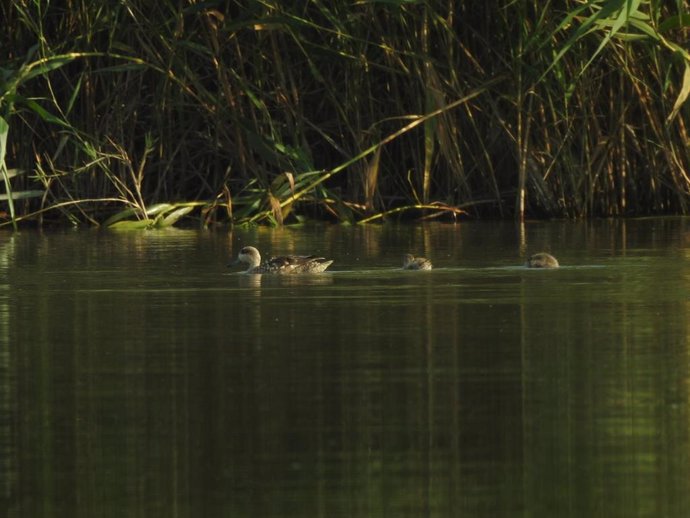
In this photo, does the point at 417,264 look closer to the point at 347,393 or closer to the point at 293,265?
the point at 293,265

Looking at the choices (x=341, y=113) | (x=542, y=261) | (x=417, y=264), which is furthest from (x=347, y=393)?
(x=341, y=113)

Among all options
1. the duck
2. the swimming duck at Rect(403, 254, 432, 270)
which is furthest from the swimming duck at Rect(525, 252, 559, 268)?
the duck

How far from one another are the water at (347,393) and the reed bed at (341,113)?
5.13 metres

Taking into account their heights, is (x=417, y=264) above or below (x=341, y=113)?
below

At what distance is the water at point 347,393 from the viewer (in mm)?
5211

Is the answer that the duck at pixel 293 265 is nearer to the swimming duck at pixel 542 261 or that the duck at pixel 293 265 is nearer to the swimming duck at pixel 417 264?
the swimming duck at pixel 417 264

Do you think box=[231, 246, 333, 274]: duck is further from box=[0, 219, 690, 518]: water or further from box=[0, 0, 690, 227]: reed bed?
box=[0, 0, 690, 227]: reed bed

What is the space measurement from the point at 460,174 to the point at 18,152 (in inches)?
162

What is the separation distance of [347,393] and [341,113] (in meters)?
11.1

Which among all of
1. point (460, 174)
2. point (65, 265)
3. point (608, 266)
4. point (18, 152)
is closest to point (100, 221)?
point (18, 152)

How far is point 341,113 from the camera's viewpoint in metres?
17.8

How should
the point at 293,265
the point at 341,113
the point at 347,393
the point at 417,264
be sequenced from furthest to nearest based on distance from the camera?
the point at 341,113 → the point at 293,265 → the point at 417,264 → the point at 347,393

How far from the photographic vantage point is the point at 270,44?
18062mm

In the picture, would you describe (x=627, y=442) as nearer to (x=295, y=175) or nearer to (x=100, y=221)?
(x=295, y=175)
